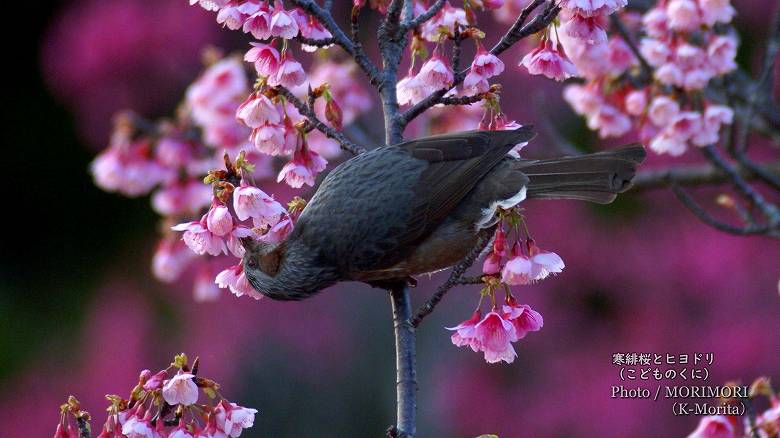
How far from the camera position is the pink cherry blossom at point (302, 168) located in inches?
85.4

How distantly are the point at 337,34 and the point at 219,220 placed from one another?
0.47m

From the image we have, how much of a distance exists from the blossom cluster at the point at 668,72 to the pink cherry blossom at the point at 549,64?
484 mm

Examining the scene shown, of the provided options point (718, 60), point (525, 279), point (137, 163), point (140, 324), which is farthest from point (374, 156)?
point (140, 324)

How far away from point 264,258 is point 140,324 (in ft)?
13.8

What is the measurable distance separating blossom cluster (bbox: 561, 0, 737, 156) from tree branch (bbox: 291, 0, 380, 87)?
0.76 m

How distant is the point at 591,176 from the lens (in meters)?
2.40

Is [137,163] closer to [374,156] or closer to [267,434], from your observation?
[374,156]

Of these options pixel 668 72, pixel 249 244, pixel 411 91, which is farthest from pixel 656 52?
pixel 249 244

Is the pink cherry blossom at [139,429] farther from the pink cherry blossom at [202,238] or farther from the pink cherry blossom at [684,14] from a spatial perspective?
the pink cherry blossom at [684,14]

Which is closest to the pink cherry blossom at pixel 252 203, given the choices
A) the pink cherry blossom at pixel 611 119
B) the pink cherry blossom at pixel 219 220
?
the pink cherry blossom at pixel 219 220

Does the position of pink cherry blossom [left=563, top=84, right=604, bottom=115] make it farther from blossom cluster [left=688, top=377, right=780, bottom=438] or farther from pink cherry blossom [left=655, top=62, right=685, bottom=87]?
blossom cluster [left=688, top=377, right=780, bottom=438]

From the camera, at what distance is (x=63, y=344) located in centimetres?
656

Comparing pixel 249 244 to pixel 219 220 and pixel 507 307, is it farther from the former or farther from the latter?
pixel 507 307

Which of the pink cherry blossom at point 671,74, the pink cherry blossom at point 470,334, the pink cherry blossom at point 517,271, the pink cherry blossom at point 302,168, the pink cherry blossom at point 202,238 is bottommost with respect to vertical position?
the pink cherry blossom at point 470,334
